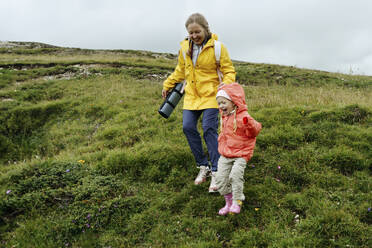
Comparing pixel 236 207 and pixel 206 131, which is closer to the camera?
pixel 236 207

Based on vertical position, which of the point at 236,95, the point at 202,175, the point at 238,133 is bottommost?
the point at 202,175

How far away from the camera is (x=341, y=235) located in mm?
3670

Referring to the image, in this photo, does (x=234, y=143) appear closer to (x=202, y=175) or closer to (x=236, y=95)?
(x=236, y=95)

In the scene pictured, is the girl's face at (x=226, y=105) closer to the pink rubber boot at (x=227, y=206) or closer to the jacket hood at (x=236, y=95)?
the jacket hood at (x=236, y=95)

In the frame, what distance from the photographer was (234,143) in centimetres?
418

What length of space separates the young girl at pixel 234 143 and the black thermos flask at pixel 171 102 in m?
1.51


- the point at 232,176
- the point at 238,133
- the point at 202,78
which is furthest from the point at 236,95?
the point at 232,176

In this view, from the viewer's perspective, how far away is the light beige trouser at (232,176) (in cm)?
409

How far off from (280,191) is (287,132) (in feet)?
6.83

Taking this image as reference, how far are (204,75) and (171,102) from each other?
3.37 feet

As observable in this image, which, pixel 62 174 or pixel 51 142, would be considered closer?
pixel 62 174

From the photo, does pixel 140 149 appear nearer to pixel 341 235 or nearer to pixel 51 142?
pixel 51 142

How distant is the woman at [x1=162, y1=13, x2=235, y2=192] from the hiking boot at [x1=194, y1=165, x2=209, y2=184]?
22 millimetres

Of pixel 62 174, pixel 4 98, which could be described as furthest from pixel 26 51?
pixel 62 174
